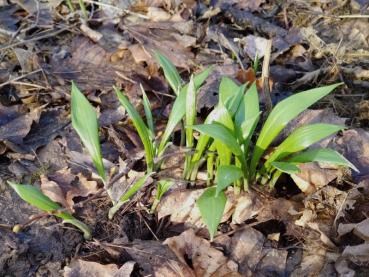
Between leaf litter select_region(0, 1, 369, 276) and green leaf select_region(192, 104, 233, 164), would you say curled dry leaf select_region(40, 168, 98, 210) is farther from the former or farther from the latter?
green leaf select_region(192, 104, 233, 164)

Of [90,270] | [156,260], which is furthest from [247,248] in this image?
[90,270]

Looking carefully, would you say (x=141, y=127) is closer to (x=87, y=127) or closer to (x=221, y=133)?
(x=87, y=127)

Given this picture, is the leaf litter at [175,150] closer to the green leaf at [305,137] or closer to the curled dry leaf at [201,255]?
the curled dry leaf at [201,255]

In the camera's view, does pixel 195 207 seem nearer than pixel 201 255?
No

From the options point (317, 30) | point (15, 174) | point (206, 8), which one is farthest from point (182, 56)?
point (15, 174)

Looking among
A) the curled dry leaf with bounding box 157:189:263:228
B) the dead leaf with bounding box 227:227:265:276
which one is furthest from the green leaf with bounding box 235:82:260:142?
the dead leaf with bounding box 227:227:265:276

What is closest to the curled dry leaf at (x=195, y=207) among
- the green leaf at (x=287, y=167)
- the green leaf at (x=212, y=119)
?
the green leaf at (x=212, y=119)

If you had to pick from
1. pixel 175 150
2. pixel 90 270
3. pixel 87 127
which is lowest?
pixel 90 270

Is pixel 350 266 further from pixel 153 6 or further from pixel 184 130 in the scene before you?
pixel 153 6
